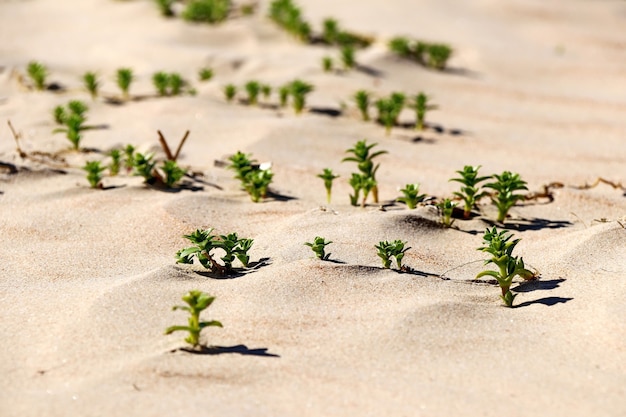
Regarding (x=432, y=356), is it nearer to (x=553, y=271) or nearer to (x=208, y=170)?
(x=553, y=271)

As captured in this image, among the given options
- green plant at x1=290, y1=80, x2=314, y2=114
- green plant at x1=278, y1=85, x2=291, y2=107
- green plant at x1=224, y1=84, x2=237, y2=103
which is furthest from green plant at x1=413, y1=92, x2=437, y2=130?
green plant at x1=224, y1=84, x2=237, y2=103

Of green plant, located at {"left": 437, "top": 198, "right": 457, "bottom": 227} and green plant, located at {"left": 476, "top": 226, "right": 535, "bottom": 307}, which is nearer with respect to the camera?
green plant, located at {"left": 476, "top": 226, "right": 535, "bottom": 307}

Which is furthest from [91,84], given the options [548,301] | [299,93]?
[548,301]

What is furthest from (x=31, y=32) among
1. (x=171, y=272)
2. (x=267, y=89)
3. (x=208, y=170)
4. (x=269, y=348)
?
(x=269, y=348)

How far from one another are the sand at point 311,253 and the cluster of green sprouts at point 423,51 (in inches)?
6.7

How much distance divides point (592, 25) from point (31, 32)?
510 centimetres

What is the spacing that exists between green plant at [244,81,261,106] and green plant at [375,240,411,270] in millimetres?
2559

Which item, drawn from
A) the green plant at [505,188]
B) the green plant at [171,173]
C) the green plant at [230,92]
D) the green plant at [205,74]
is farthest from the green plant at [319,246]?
the green plant at [205,74]

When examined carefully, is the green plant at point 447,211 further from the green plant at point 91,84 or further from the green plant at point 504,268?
the green plant at point 91,84

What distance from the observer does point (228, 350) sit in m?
2.71

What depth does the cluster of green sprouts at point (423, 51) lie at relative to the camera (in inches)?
261

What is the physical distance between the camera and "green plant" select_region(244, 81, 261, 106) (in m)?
5.59

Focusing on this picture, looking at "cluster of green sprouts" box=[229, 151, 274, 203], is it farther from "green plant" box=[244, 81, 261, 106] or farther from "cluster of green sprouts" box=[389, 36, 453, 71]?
"cluster of green sprouts" box=[389, 36, 453, 71]

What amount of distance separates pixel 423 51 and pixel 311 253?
152 inches
